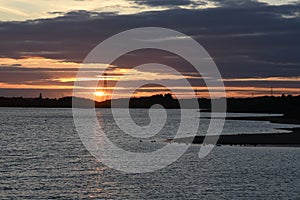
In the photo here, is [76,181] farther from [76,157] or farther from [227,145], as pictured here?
[227,145]

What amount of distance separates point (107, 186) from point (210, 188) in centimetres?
929

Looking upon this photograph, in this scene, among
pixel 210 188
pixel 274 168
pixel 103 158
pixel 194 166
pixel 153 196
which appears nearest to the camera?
pixel 153 196

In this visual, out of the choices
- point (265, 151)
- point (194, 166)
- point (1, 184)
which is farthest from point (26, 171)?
point (265, 151)

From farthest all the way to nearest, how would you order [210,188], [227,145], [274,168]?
[227,145]
[274,168]
[210,188]

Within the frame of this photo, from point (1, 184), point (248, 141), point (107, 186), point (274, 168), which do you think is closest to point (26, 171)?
point (1, 184)

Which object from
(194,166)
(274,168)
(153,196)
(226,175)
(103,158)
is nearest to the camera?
(153,196)

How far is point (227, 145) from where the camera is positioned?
83688 mm

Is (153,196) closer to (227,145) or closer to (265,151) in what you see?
(265,151)

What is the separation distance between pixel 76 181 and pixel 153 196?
10758 mm

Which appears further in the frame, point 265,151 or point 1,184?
point 265,151

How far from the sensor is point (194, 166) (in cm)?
6038

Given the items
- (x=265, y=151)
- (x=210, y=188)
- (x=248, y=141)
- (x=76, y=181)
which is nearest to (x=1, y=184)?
(x=76, y=181)

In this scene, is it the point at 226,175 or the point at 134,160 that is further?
the point at 134,160

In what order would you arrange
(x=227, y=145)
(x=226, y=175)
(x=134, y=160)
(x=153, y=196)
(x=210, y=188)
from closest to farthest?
(x=153, y=196)
(x=210, y=188)
(x=226, y=175)
(x=134, y=160)
(x=227, y=145)
